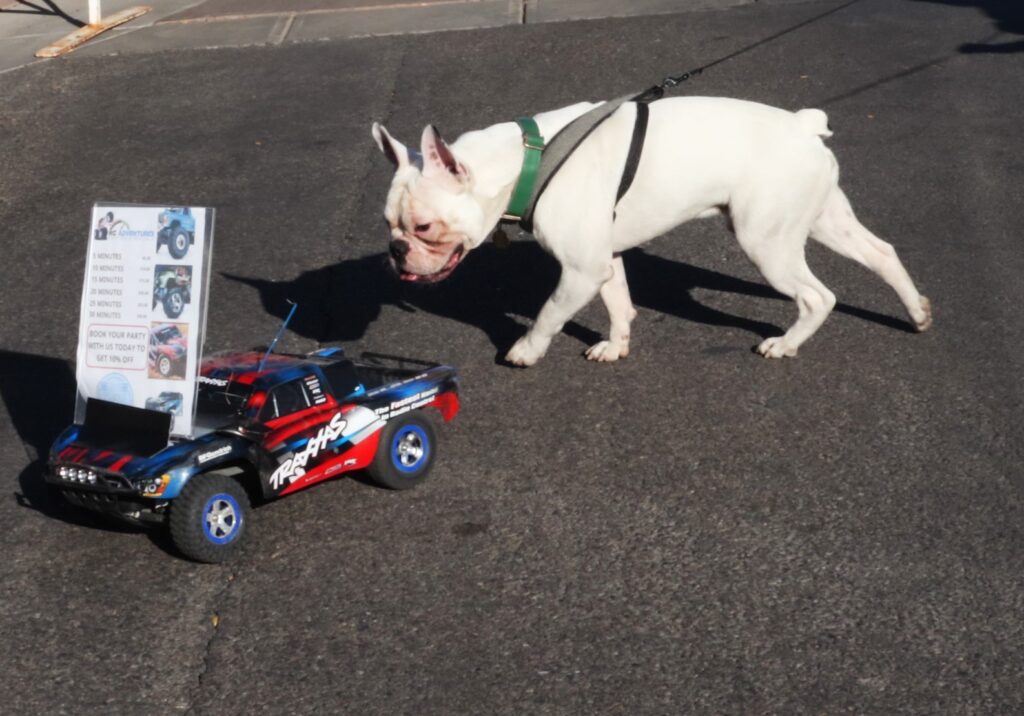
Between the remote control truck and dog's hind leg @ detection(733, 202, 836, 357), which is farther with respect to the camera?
dog's hind leg @ detection(733, 202, 836, 357)

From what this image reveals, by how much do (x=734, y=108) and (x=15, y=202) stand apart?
5.49 metres

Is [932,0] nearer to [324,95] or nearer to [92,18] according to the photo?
[324,95]

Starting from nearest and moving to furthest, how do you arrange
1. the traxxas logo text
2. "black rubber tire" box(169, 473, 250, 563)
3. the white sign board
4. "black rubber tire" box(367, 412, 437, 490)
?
"black rubber tire" box(169, 473, 250, 563) < the white sign board < the traxxas logo text < "black rubber tire" box(367, 412, 437, 490)

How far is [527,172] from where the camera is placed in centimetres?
590

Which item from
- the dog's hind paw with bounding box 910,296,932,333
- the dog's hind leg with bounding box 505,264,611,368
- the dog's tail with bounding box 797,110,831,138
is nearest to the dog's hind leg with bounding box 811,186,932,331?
the dog's hind paw with bounding box 910,296,932,333

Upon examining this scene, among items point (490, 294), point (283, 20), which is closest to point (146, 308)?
point (490, 294)

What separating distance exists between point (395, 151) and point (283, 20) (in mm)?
8645

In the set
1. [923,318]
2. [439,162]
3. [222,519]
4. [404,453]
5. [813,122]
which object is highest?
[439,162]

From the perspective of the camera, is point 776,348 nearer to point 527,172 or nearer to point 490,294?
point 527,172

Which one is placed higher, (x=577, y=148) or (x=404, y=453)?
(x=577, y=148)

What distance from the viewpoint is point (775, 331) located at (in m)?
7.01

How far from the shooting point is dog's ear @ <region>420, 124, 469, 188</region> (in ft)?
17.8

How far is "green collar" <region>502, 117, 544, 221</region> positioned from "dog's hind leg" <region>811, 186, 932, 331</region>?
159 cm

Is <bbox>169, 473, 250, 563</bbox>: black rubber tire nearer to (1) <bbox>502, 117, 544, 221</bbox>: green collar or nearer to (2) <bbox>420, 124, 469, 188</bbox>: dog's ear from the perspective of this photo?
(2) <bbox>420, 124, 469, 188</bbox>: dog's ear
